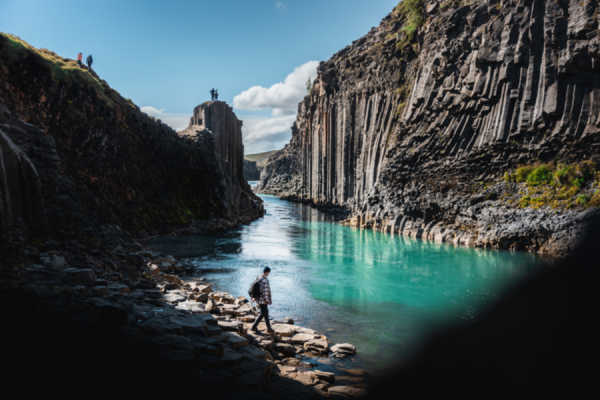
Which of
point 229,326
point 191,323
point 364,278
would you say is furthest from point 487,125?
point 191,323

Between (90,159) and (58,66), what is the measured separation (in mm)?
7988

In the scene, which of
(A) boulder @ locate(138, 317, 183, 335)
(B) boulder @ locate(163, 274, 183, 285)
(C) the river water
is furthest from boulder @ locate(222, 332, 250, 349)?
(B) boulder @ locate(163, 274, 183, 285)

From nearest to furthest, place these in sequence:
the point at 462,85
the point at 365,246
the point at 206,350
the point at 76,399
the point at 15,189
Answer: the point at 76,399 < the point at 206,350 < the point at 15,189 < the point at 365,246 < the point at 462,85

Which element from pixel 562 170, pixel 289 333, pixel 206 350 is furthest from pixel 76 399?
pixel 562 170

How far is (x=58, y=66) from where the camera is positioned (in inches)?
1213

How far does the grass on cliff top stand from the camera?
90.6ft

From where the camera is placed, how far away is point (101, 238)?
1939cm

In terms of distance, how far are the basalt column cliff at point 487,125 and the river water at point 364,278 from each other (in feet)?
13.6

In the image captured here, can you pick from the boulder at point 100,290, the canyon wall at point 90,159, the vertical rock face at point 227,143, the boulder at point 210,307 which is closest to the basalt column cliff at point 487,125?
the vertical rock face at point 227,143

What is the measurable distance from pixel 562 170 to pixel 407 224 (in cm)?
1650

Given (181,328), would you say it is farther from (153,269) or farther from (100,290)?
(153,269)

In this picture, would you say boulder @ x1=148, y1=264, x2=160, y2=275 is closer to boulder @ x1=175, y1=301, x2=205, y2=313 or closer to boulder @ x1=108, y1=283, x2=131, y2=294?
boulder @ x1=108, y1=283, x2=131, y2=294

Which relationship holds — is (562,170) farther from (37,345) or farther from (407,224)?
(37,345)

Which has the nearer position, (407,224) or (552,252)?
(552,252)
